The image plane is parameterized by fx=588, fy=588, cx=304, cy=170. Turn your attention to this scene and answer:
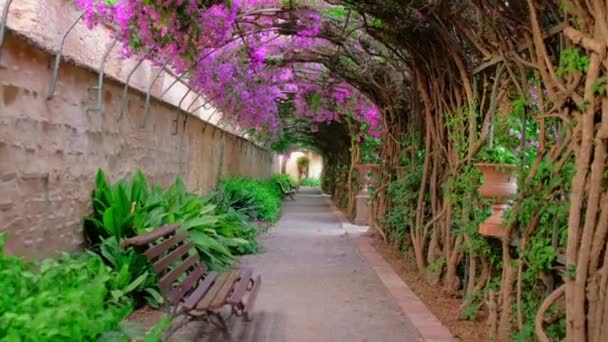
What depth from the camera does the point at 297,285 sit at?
632cm

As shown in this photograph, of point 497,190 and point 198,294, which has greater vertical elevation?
point 497,190

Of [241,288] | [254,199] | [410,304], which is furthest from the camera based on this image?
[254,199]

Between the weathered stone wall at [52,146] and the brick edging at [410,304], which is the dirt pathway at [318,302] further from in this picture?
the weathered stone wall at [52,146]

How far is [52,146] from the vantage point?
179 inches

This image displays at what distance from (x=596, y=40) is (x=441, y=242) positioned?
3.90m

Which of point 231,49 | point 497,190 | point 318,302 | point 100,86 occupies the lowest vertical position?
point 318,302

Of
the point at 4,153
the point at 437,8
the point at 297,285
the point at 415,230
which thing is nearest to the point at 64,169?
the point at 4,153

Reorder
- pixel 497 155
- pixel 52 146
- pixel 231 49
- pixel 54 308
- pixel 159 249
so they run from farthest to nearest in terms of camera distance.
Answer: pixel 231 49
pixel 497 155
pixel 52 146
pixel 159 249
pixel 54 308

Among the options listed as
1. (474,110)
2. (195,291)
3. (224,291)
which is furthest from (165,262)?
(474,110)

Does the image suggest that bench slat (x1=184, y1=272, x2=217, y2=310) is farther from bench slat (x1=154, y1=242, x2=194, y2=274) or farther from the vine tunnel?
the vine tunnel

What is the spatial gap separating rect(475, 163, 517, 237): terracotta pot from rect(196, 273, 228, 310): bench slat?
77.8 inches

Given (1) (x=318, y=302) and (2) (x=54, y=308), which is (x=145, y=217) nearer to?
(1) (x=318, y=302)

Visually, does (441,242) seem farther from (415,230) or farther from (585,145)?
(585,145)

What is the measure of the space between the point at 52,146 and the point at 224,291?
1.77 m
